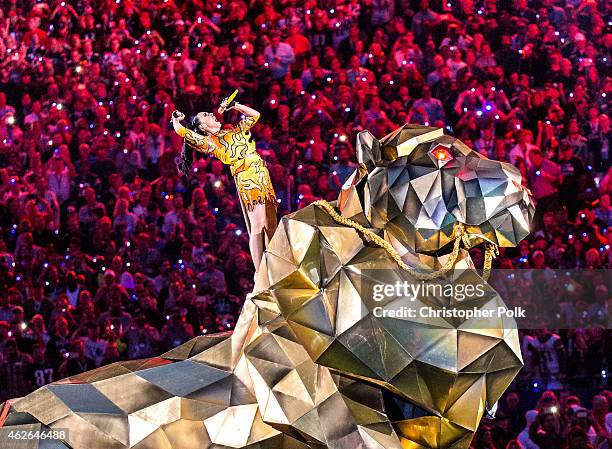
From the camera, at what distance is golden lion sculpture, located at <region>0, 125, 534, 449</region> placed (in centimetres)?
292

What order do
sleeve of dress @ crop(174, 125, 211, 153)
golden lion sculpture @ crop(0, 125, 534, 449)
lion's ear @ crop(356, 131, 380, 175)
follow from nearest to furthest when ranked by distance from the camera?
1. golden lion sculpture @ crop(0, 125, 534, 449)
2. lion's ear @ crop(356, 131, 380, 175)
3. sleeve of dress @ crop(174, 125, 211, 153)

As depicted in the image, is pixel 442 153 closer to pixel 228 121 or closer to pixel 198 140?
pixel 198 140

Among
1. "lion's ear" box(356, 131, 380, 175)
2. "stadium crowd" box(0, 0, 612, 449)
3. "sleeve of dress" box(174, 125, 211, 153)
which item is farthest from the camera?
"stadium crowd" box(0, 0, 612, 449)

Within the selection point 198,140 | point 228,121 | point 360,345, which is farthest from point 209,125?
point 228,121

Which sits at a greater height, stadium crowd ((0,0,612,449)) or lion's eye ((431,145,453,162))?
lion's eye ((431,145,453,162))

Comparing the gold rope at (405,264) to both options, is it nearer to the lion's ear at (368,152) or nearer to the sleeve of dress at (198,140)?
the lion's ear at (368,152)

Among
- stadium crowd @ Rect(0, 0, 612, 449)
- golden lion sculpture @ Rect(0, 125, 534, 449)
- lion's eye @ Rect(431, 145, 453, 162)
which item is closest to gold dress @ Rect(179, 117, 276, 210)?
golden lion sculpture @ Rect(0, 125, 534, 449)

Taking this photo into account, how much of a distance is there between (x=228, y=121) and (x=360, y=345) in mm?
4368

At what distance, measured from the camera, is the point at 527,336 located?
19.4 feet

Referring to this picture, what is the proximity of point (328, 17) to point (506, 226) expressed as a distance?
16.4 ft

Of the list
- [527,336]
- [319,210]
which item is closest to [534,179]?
[527,336]

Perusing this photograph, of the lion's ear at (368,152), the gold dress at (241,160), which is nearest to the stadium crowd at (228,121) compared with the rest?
the gold dress at (241,160)

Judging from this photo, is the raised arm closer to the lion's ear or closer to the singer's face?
the singer's face

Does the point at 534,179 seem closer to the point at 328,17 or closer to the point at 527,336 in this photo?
the point at 527,336
